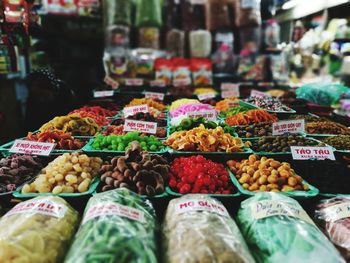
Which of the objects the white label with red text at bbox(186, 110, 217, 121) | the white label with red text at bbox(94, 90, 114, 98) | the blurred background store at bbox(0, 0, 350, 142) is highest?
the blurred background store at bbox(0, 0, 350, 142)

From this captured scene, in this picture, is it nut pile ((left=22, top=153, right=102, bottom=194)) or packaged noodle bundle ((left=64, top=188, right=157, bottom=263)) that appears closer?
packaged noodle bundle ((left=64, top=188, right=157, bottom=263))

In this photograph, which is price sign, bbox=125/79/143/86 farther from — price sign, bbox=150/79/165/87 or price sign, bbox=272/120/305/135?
price sign, bbox=272/120/305/135

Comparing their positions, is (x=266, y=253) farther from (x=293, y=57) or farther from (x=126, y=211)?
(x=293, y=57)

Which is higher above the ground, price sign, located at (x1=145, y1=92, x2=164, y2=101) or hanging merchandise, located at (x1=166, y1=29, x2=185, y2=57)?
hanging merchandise, located at (x1=166, y1=29, x2=185, y2=57)

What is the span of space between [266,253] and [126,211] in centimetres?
52

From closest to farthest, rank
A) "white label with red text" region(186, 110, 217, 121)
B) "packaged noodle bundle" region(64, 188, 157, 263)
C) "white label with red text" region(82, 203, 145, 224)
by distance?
1. "packaged noodle bundle" region(64, 188, 157, 263)
2. "white label with red text" region(82, 203, 145, 224)
3. "white label with red text" region(186, 110, 217, 121)

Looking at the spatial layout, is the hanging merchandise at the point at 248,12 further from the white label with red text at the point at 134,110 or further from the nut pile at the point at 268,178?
the nut pile at the point at 268,178

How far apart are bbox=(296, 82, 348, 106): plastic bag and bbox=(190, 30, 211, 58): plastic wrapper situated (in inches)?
68.7

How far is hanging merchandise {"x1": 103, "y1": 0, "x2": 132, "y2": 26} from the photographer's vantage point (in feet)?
16.3

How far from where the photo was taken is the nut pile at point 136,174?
1.66 meters

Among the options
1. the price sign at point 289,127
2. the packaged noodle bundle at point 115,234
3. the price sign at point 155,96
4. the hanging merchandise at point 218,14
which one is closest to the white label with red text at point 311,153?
the price sign at point 289,127

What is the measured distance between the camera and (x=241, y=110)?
136 inches

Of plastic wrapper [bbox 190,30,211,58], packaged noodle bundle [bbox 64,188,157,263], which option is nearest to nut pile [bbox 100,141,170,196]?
packaged noodle bundle [bbox 64,188,157,263]

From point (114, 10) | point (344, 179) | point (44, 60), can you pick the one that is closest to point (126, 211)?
point (344, 179)
